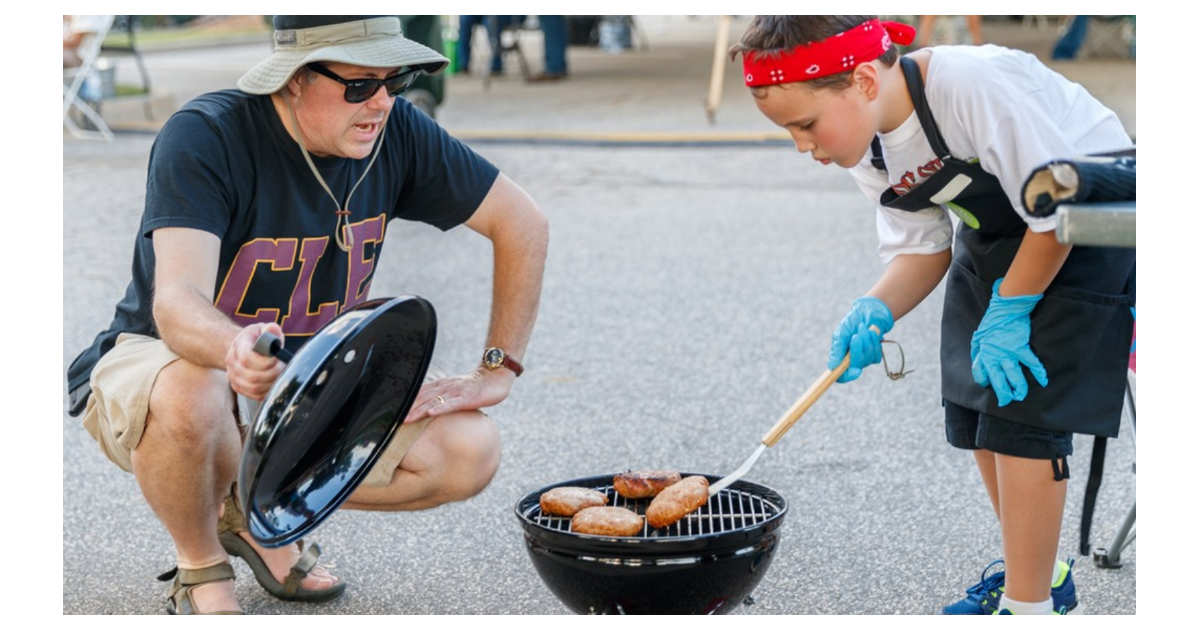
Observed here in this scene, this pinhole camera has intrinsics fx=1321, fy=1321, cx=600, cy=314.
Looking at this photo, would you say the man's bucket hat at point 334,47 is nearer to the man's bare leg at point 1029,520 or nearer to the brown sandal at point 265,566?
the brown sandal at point 265,566

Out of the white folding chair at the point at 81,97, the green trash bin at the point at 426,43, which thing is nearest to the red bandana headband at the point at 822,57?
the green trash bin at the point at 426,43

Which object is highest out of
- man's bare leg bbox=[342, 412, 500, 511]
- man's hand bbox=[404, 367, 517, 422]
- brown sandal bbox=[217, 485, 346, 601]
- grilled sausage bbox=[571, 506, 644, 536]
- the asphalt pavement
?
man's hand bbox=[404, 367, 517, 422]

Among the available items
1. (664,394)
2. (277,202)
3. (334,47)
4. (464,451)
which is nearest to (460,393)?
(464,451)

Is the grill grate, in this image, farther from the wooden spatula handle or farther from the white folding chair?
the white folding chair

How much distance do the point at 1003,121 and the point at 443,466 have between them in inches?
52.3

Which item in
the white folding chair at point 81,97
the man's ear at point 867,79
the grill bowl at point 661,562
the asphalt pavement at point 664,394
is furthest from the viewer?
the white folding chair at point 81,97

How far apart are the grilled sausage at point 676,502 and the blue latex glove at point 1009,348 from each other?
1.95ft

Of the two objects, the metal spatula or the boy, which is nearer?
the boy

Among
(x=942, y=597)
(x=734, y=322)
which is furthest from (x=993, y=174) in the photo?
(x=734, y=322)

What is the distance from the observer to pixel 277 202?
110 inches

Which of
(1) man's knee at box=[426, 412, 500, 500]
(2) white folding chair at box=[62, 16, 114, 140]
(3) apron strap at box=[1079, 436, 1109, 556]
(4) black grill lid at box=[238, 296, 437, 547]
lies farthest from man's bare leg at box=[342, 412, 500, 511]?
(2) white folding chair at box=[62, 16, 114, 140]

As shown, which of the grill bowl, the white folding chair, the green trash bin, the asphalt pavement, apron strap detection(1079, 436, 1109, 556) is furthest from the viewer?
the white folding chair

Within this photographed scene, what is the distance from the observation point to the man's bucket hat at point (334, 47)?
265cm

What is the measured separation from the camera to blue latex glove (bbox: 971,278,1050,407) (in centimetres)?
249
